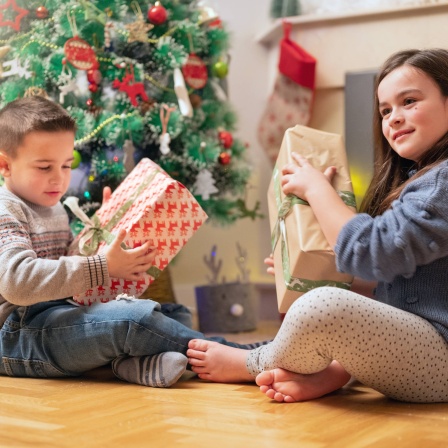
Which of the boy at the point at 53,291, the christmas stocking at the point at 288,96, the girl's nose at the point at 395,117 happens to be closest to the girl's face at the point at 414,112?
the girl's nose at the point at 395,117

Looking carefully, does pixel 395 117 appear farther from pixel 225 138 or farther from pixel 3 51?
pixel 3 51

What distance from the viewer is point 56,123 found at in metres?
1.50

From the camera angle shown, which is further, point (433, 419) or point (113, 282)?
point (113, 282)

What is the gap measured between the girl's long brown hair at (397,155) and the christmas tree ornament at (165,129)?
31.9 inches

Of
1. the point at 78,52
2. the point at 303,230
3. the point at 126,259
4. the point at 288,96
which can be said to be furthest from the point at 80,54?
the point at 303,230

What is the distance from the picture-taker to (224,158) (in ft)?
7.36

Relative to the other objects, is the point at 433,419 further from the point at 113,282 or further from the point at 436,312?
the point at 113,282

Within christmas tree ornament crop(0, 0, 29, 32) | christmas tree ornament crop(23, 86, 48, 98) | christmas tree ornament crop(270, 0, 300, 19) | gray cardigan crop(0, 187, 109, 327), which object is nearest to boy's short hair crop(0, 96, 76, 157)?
gray cardigan crop(0, 187, 109, 327)

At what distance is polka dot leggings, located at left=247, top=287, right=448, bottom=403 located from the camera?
44.0 inches

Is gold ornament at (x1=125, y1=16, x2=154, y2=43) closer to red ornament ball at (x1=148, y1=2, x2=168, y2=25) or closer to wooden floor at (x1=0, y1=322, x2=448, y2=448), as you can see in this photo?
red ornament ball at (x1=148, y1=2, x2=168, y2=25)

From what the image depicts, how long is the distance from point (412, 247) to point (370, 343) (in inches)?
6.4

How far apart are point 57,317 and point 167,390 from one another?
0.27 m

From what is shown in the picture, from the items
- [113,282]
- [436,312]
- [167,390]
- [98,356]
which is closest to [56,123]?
[113,282]

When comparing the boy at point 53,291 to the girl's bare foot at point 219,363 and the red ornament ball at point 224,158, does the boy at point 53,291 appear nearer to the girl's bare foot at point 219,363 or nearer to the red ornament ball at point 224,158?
A: the girl's bare foot at point 219,363
